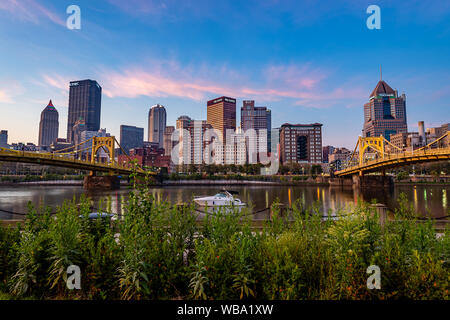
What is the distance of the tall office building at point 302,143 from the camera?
177 m

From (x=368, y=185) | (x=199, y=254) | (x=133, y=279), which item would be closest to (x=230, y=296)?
(x=199, y=254)

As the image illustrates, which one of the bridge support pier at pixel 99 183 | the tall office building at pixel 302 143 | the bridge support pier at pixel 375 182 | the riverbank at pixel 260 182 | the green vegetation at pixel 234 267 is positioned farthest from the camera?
the tall office building at pixel 302 143

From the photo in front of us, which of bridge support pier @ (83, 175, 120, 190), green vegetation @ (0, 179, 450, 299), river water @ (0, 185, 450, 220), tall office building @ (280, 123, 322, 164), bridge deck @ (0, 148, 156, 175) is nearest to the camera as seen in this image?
green vegetation @ (0, 179, 450, 299)

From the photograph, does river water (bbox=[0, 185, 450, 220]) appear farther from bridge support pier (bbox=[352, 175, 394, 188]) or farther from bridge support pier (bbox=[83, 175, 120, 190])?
bridge support pier (bbox=[83, 175, 120, 190])

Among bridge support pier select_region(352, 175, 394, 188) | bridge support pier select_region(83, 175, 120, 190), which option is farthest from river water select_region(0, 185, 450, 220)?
bridge support pier select_region(83, 175, 120, 190)

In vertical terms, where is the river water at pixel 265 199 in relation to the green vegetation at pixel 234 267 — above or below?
below

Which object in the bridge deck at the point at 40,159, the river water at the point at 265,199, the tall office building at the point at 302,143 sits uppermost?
the tall office building at the point at 302,143

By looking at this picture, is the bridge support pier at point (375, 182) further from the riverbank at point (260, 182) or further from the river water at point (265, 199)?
the riverbank at point (260, 182)

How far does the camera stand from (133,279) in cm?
371

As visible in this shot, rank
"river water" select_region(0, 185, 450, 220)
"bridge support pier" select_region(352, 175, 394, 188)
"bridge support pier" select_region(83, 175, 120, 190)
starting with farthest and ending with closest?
"bridge support pier" select_region(83, 175, 120, 190)
"bridge support pier" select_region(352, 175, 394, 188)
"river water" select_region(0, 185, 450, 220)

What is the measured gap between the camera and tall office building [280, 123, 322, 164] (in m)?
177

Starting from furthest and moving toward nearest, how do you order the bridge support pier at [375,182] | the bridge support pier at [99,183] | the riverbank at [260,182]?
the riverbank at [260,182]
the bridge support pier at [99,183]
the bridge support pier at [375,182]

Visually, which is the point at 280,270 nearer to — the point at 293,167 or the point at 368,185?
the point at 368,185

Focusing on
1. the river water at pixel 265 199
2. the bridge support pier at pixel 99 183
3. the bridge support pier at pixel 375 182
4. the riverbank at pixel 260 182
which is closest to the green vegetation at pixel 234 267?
the river water at pixel 265 199
